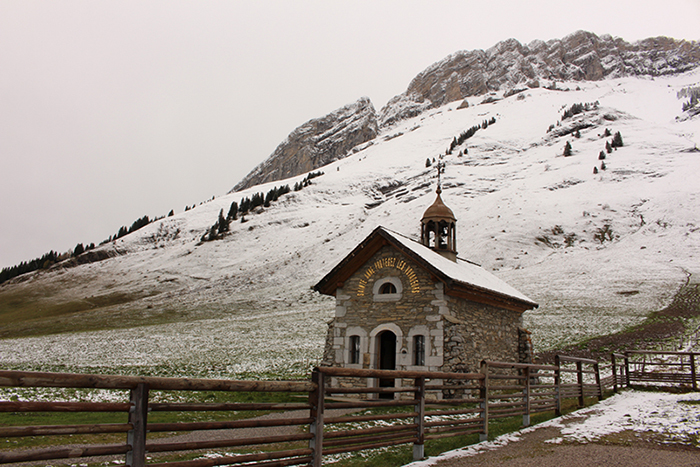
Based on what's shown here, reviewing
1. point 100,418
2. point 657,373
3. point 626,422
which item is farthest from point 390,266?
point 657,373

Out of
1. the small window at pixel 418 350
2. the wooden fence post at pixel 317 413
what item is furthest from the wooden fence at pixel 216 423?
the small window at pixel 418 350

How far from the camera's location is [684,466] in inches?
308

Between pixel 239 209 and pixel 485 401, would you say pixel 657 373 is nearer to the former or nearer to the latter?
pixel 485 401

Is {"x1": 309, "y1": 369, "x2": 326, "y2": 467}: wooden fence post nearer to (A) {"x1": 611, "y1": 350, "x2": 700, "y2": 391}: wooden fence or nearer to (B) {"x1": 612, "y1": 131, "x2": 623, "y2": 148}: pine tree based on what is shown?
(A) {"x1": 611, "y1": 350, "x2": 700, "y2": 391}: wooden fence

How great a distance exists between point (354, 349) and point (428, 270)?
485 cm

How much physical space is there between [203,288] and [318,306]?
78.9ft

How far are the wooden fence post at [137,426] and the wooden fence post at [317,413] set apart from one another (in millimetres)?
2398

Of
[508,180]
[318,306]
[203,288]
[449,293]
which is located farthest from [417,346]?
[508,180]

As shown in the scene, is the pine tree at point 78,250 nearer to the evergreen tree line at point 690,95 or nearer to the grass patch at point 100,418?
the grass patch at point 100,418

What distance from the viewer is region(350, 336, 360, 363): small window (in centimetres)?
2003

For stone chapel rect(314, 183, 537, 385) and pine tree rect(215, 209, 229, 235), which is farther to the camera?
pine tree rect(215, 209, 229, 235)

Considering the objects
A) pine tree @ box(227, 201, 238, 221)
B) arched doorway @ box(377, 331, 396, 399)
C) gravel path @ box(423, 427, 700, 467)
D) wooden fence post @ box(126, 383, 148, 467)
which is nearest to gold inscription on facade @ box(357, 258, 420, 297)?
arched doorway @ box(377, 331, 396, 399)

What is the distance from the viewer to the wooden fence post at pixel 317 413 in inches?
269

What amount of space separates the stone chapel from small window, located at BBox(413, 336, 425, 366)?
4 centimetres
